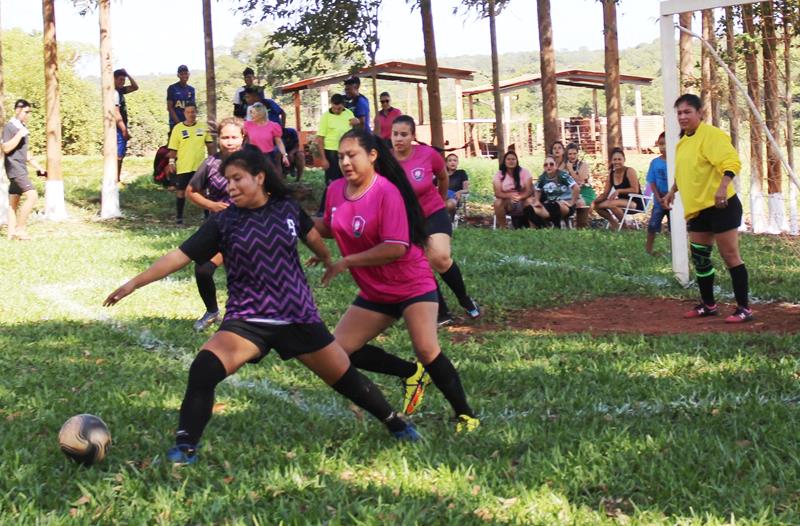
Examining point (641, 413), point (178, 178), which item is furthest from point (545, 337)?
point (178, 178)

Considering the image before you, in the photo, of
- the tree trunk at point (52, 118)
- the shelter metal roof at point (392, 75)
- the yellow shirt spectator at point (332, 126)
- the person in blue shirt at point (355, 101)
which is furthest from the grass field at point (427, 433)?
the shelter metal roof at point (392, 75)

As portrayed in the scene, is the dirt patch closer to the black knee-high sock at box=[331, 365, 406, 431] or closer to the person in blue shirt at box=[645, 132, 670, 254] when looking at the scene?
the person in blue shirt at box=[645, 132, 670, 254]

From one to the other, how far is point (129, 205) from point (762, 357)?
1685 centimetres

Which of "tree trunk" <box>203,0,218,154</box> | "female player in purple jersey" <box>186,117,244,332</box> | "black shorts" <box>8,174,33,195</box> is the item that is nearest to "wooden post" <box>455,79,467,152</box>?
"tree trunk" <box>203,0,218,154</box>

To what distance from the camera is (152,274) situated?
499 centimetres

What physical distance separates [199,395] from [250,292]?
538mm

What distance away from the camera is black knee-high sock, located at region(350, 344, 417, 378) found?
6.02 m

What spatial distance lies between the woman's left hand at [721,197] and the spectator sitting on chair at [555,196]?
866 centimetres

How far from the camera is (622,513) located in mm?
4480

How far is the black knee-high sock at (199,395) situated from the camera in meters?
5.07

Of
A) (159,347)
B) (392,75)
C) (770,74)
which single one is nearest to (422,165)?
(159,347)

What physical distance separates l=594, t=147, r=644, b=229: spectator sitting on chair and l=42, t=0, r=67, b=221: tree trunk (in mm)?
9657

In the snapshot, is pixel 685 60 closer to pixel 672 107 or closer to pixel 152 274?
pixel 672 107

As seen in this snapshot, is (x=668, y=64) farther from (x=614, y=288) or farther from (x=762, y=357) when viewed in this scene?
(x=762, y=357)
